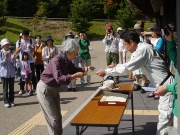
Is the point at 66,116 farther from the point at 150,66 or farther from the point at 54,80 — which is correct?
the point at 150,66

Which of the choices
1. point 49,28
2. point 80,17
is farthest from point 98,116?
point 49,28

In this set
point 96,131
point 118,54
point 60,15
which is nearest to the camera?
point 96,131

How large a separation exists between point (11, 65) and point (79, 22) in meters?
35.0

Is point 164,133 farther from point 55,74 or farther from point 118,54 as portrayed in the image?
point 118,54

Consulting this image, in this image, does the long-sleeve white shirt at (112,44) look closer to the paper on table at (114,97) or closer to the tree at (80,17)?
the paper on table at (114,97)

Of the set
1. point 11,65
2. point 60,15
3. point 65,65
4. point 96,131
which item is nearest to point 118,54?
point 11,65

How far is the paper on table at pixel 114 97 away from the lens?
3.97 m

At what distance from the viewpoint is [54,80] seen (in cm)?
403

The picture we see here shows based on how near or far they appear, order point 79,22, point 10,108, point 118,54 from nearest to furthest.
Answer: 1. point 10,108
2. point 118,54
3. point 79,22

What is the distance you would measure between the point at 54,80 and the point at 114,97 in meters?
0.88

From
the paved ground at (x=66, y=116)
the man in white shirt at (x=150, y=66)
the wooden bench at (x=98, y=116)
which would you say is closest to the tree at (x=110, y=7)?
the paved ground at (x=66, y=116)

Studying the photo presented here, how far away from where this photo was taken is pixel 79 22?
41.9 meters

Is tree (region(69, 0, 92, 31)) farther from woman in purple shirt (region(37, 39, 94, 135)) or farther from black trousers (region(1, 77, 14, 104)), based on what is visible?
woman in purple shirt (region(37, 39, 94, 135))

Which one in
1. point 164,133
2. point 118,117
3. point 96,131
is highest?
point 118,117
